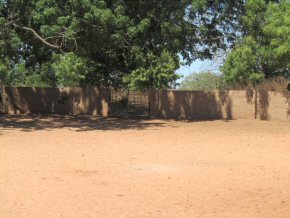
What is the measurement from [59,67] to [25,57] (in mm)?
9691

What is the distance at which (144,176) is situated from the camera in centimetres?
1003

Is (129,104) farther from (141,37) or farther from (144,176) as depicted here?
(144,176)

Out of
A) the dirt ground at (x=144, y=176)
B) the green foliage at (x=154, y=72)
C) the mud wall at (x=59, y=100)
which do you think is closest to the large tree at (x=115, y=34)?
the green foliage at (x=154, y=72)

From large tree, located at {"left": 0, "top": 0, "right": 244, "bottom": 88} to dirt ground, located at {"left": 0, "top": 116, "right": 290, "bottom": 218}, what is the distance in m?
4.87

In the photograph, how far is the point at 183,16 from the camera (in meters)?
25.4

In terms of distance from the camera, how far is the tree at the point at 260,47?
24812 mm

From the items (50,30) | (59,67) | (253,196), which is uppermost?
(50,30)

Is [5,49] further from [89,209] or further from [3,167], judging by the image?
[89,209]

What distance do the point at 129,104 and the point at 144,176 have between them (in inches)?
819

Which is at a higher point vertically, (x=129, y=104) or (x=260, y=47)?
(x=260, y=47)

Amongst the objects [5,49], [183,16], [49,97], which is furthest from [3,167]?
[49,97]

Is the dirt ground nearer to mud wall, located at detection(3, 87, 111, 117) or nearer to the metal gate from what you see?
the metal gate

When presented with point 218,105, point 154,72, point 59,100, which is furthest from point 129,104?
point 218,105

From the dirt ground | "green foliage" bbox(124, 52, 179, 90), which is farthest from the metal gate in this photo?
the dirt ground
